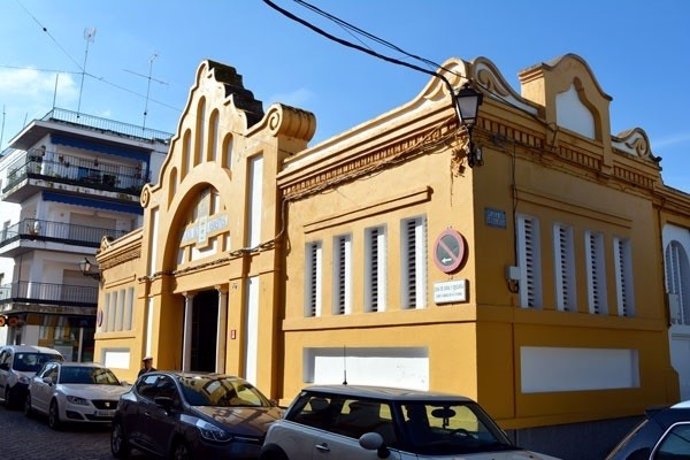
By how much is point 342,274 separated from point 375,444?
6.83 m

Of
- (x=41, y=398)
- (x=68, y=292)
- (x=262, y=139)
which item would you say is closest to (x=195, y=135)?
(x=262, y=139)

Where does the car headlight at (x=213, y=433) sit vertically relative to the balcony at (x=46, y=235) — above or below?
below

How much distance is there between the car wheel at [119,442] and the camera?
35.7 feet

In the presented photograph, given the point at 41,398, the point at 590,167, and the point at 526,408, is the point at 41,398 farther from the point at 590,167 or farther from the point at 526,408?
the point at 590,167

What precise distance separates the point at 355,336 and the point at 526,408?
3228 millimetres

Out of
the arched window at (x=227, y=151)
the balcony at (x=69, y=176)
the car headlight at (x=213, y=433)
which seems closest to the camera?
the car headlight at (x=213, y=433)

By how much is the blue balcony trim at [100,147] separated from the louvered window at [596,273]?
108ft

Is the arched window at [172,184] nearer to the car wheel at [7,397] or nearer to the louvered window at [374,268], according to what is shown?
the car wheel at [7,397]

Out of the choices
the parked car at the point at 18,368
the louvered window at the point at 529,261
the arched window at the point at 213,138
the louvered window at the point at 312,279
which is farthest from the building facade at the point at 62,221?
the louvered window at the point at 529,261

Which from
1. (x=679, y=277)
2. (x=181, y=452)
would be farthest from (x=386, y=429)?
(x=679, y=277)

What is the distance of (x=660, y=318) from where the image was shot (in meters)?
13.5

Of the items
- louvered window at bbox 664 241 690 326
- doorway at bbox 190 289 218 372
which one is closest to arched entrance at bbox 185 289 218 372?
doorway at bbox 190 289 218 372

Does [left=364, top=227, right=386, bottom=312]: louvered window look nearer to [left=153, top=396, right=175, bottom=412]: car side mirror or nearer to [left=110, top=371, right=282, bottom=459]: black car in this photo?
[left=110, top=371, right=282, bottom=459]: black car

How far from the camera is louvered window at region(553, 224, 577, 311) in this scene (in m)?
11.6
